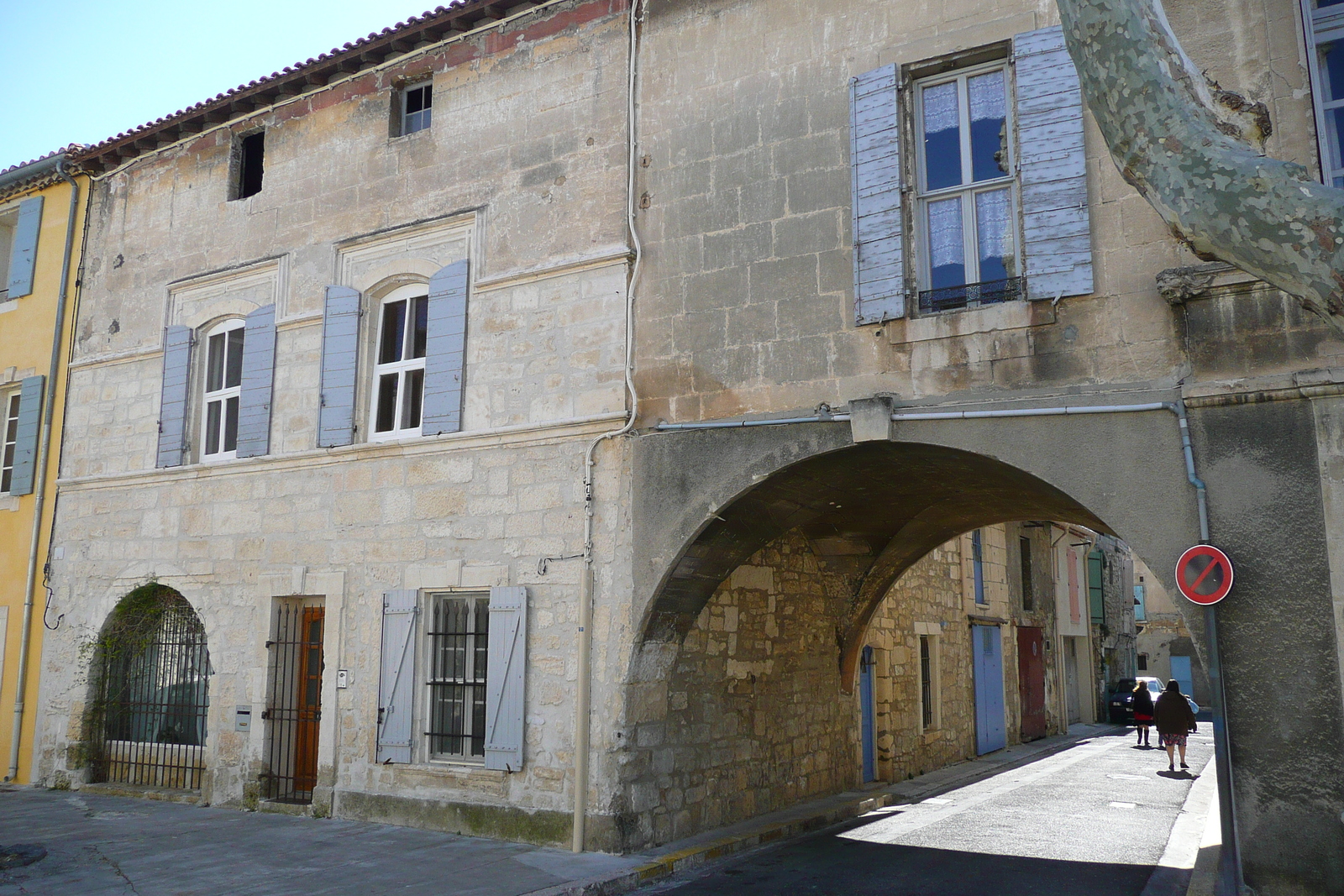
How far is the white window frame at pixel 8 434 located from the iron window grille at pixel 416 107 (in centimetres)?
653

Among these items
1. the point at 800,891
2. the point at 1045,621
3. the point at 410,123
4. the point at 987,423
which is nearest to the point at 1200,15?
the point at 987,423

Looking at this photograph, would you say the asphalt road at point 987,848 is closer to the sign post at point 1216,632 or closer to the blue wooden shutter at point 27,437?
the sign post at point 1216,632

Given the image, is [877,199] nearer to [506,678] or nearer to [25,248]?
[506,678]

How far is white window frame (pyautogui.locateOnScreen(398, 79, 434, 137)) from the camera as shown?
1038cm

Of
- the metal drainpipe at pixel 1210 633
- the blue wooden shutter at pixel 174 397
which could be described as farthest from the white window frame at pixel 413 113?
the metal drainpipe at pixel 1210 633

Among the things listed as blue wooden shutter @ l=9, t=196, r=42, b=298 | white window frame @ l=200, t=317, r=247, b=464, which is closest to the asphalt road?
white window frame @ l=200, t=317, r=247, b=464

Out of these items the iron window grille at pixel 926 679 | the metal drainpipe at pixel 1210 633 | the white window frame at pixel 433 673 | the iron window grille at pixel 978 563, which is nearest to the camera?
the metal drainpipe at pixel 1210 633

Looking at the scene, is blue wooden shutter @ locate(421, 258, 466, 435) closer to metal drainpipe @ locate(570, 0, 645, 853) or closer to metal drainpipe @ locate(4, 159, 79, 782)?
metal drainpipe @ locate(570, 0, 645, 853)

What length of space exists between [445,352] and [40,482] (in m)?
6.19

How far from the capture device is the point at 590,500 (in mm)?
8516

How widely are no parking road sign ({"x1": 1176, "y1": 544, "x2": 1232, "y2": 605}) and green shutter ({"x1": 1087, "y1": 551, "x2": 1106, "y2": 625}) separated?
2099 centimetres

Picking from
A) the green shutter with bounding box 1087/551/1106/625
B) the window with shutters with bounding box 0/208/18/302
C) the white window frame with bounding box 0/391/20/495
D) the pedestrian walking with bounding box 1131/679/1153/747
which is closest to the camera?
the white window frame with bounding box 0/391/20/495

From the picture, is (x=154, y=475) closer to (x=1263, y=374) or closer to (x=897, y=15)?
(x=897, y=15)

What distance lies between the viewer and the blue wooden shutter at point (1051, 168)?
687cm
